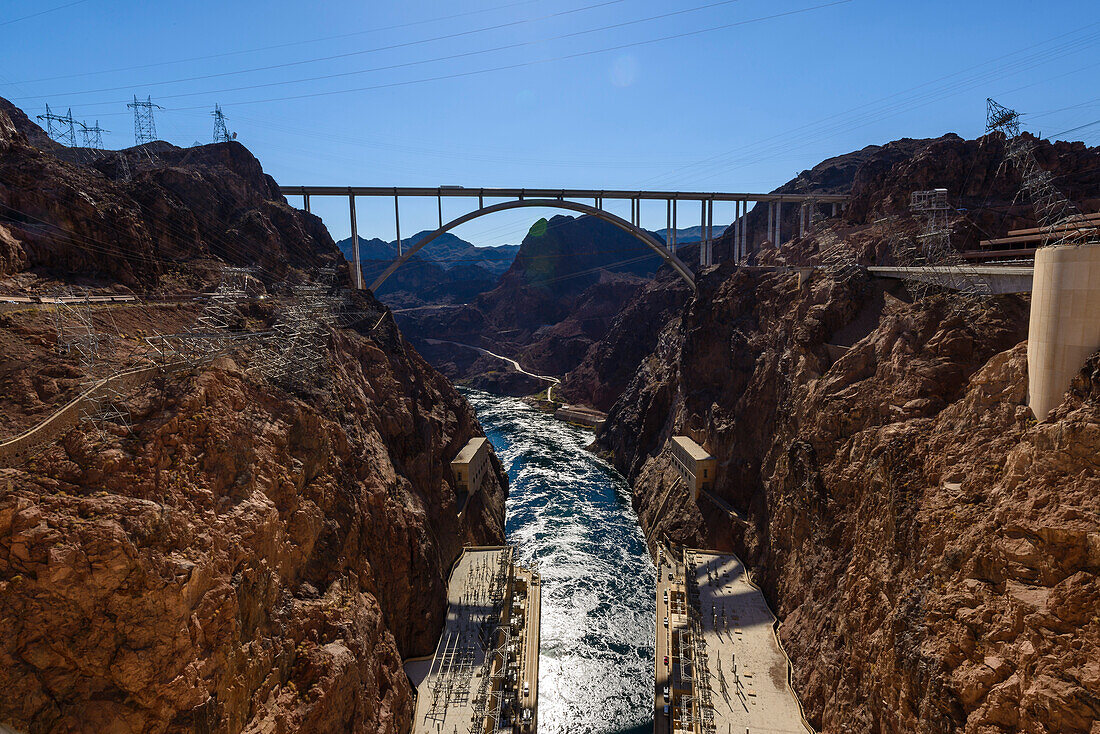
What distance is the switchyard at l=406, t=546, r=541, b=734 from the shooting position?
24297 millimetres

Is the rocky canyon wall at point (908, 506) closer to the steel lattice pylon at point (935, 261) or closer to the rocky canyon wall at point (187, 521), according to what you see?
the steel lattice pylon at point (935, 261)

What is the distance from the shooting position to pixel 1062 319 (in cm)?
1592

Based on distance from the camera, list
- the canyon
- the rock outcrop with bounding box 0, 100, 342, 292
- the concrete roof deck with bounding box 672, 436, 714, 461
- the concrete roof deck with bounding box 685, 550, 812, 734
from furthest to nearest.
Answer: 1. the concrete roof deck with bounding box 672, 436, 714, 461
2. the rock outcrop with bounding box 0, 100, 342, 292
3. the concrete roof deck with bounding box 685, 550, 812, 734
4. the canyon

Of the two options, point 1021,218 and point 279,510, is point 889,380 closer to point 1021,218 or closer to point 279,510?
point 1021,218

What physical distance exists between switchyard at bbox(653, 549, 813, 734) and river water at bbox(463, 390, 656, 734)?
365 cm

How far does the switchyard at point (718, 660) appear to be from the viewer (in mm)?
23828

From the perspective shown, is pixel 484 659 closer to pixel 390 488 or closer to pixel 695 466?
pixel 390 488

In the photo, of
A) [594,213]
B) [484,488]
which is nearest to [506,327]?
[594,213]

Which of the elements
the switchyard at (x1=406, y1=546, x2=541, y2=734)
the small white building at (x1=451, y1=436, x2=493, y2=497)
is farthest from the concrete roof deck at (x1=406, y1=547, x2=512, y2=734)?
the small white building at (x1=451, y1=436, x2=493, y2=497)

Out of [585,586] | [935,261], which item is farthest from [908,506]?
[585,586]

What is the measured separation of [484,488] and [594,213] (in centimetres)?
3503

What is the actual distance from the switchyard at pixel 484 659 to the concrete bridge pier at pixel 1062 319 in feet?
80.7

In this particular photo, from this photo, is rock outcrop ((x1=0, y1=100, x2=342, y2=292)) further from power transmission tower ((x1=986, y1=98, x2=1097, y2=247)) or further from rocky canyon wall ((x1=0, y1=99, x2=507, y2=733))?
power transmission tower ((x1=986, y1=98, x2=1097, y2=247))

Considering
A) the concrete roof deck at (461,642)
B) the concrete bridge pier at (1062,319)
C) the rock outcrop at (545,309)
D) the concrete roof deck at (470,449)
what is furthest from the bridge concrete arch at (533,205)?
the rock outcrop at (545,309)
